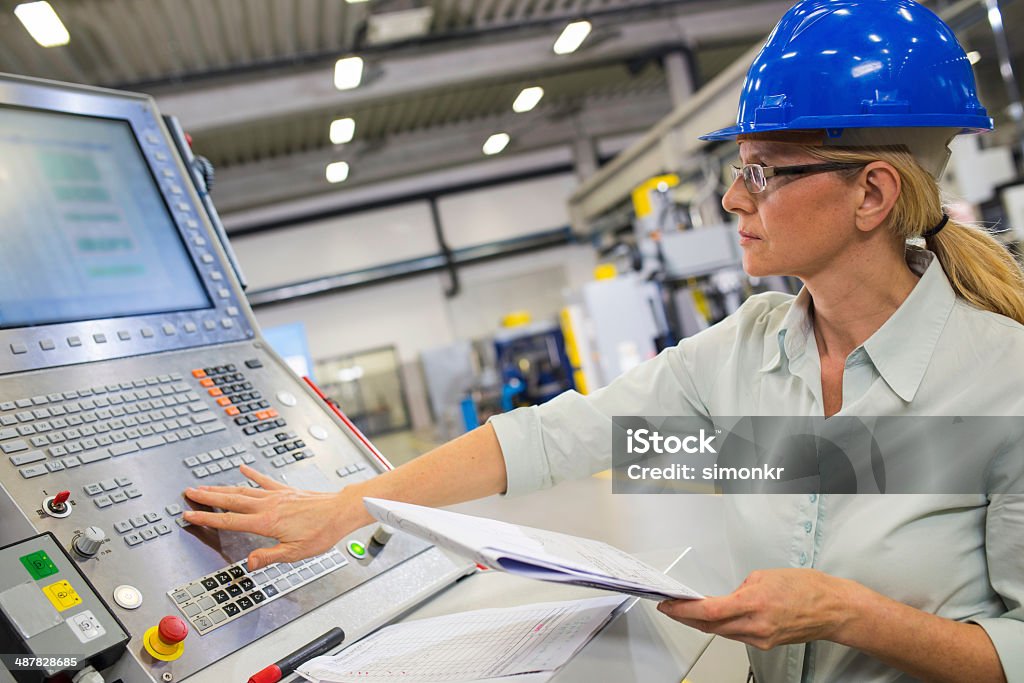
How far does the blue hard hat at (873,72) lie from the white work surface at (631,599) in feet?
1.73

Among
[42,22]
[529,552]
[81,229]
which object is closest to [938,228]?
[529,552]

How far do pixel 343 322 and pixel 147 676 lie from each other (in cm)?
1003

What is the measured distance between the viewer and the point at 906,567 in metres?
0.76

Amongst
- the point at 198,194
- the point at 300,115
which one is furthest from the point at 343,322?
the point at 198,194

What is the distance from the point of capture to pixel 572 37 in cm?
638

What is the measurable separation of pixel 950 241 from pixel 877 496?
1.01 ft

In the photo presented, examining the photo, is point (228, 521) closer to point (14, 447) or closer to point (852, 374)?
point (14, 447)

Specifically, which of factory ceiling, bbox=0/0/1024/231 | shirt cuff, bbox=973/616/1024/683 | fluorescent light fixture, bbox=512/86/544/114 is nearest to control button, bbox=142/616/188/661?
shirt cuff, bbox=973/616/1024/683

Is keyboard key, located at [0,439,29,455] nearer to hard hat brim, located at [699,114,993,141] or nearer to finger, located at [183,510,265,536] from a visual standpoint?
finger, located at [183,510,265,536]

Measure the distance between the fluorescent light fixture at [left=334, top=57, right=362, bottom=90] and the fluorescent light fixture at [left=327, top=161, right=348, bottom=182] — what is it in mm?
3087

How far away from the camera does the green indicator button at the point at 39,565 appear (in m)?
0.59

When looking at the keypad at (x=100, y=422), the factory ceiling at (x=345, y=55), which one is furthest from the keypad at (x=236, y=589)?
the factory ceiling at (x=345, y=55)

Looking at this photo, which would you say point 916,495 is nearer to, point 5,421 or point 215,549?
point 215,549

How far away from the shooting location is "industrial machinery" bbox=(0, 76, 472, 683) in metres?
0.65
